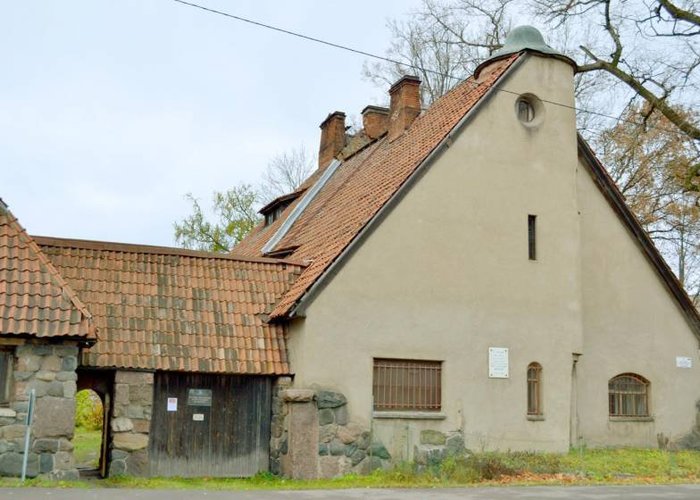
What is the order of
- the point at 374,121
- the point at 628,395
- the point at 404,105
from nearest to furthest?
the point at 628,395
the point at 404,105
the point at 374,121

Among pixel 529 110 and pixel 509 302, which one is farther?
pixel 529 110

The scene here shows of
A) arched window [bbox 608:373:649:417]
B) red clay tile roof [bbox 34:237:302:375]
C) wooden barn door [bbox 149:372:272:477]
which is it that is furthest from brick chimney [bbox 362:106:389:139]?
wooden barn door [bbox 149:372:272:477]

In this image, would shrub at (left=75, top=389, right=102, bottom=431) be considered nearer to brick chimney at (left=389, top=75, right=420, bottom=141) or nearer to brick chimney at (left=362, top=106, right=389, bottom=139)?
brick chimney at (left=362, top=106, right=389, bottom=139)

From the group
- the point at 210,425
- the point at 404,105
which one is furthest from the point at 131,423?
the point at 404,105

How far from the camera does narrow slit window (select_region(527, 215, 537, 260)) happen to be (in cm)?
1773

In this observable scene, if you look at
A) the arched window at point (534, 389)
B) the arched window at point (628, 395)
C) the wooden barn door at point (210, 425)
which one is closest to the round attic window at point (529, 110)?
the arched window at point (534, 389)

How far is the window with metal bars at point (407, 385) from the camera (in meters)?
15.9

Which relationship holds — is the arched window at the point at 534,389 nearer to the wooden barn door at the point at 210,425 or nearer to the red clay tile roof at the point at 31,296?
the wooden barn door at the point at 210,425

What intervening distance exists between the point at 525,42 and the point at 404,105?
424cm

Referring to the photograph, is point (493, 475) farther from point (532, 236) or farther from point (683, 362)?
point (683, 362)

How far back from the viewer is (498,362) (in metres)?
16.8

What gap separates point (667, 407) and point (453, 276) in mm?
6273

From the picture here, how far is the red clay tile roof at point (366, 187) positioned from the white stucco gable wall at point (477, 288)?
35 centimetres

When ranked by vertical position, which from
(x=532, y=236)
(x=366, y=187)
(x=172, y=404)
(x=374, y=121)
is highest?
(x=374, y=121)
